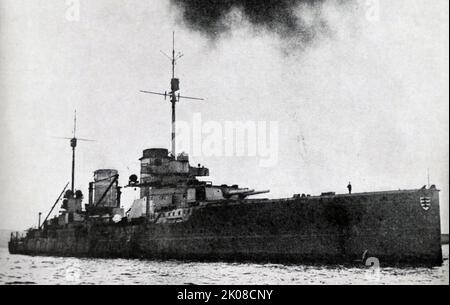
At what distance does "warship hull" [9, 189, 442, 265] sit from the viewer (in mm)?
16766

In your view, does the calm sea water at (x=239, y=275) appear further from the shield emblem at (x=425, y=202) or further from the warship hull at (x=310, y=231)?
the shield emblem at (x=425, y=202)

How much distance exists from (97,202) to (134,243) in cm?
794

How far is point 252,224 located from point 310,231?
2.24 m

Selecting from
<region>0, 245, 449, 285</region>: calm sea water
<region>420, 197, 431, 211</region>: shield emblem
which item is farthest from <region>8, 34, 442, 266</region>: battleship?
<region>0, 245, 449, 285</region>: calm sea water

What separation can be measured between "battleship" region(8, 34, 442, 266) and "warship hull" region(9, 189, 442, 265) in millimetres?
32

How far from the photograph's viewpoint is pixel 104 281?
1527cm

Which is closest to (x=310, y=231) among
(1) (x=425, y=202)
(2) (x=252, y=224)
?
(2) (x=252, y=224)

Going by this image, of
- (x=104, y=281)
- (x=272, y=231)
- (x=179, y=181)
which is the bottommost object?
(x=104, y=281)

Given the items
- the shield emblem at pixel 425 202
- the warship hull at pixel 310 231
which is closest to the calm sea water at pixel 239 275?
the warship hull at pixel 310 231

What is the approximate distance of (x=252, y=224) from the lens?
19359 millimetres

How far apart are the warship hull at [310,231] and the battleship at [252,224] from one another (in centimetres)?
3
